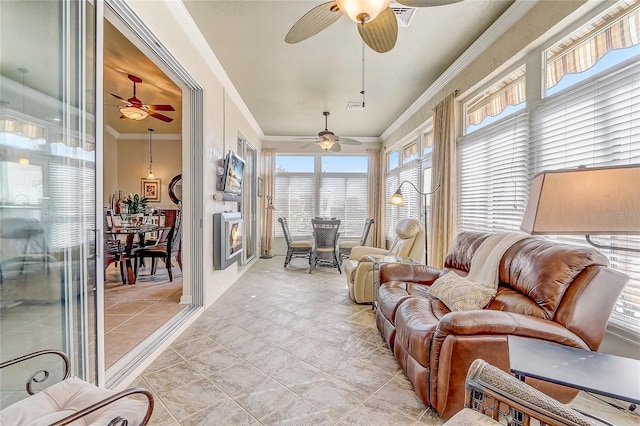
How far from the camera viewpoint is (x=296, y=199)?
7125 mm

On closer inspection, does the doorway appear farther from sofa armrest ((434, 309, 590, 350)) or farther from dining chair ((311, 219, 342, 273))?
dining chair ((311, 219, 342, 273))

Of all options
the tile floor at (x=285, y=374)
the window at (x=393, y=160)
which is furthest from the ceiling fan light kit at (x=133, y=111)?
the window at (x=393, y=160)

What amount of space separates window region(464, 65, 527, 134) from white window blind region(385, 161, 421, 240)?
157 cm

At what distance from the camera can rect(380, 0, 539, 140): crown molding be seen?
2307 mm

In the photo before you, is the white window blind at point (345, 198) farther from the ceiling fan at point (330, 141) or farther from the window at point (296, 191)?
the ceiling fan at point (330, 141)

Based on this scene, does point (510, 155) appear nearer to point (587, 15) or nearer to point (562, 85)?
point (562, 85)

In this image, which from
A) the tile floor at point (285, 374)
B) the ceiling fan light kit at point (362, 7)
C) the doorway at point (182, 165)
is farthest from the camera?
the doorway at point (182, 165)

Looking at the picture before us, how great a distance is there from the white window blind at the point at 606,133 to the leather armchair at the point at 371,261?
1.65 meters

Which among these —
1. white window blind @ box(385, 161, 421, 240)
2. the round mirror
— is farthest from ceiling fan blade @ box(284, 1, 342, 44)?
the round mirror

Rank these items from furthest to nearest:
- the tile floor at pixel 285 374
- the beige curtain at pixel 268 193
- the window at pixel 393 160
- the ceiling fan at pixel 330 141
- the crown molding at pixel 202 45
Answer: the beige curtain at pixel 268 193, the window at pixel 393 160, the ceiling fan at pixel 330 141, the crown molding at pixel 202 45, the tile floor at pixel 285 374

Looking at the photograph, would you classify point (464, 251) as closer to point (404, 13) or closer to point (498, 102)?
point (498, 102)

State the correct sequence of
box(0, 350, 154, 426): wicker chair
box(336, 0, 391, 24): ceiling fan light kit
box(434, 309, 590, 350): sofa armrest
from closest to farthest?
1. box(0, 350, 154, 426): wicker chair
2. box(434, 309, 590, 350): sofa armrest
3. box(336, 0, 391, 24): ceiling fan light kit

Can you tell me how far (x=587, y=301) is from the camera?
1.41 m

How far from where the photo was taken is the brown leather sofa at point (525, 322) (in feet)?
4.55
